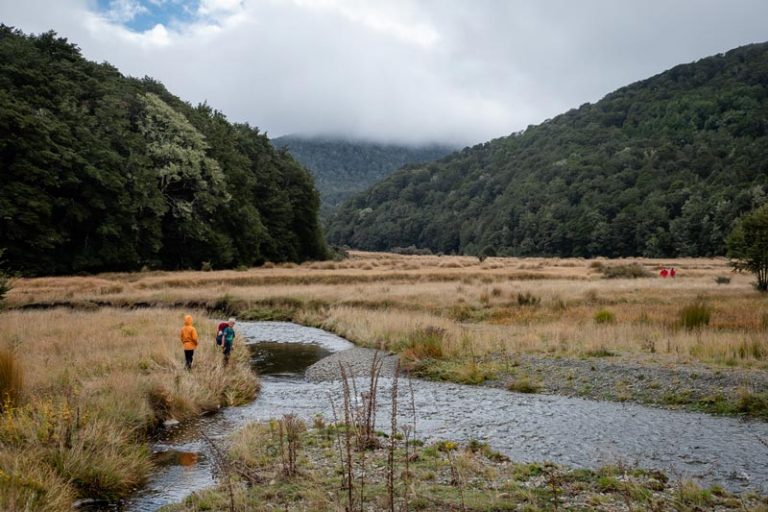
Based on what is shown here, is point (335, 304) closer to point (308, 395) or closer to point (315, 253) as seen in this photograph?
point (308, 395)

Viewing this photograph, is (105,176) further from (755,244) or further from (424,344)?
(755,244)

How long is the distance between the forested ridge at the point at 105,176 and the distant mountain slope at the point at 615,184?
226 ft

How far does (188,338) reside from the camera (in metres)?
15.5

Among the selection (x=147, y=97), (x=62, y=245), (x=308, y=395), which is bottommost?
(x=308, y=395)

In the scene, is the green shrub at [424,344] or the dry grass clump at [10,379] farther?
the green shrub at [424,344]

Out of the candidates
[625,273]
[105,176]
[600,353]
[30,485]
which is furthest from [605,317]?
[105,176]

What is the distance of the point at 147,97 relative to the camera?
59031mm

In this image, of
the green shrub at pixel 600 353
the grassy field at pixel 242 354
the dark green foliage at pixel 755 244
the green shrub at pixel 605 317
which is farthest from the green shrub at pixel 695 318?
the dark green foliage at pixel 755 244

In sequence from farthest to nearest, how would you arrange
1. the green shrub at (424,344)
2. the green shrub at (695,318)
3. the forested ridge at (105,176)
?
the forested ridge at (105,176), the green shrub at (695,318), the green shrub at (424,344)

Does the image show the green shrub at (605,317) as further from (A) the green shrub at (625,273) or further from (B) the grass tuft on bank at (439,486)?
(A) the green shrub at (625,273)

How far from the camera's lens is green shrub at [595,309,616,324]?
2323cm

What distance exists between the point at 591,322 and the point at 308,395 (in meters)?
13.0

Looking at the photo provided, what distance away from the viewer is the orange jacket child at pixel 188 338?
603 inches

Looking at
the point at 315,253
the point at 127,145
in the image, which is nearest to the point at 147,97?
the point at 127,145
